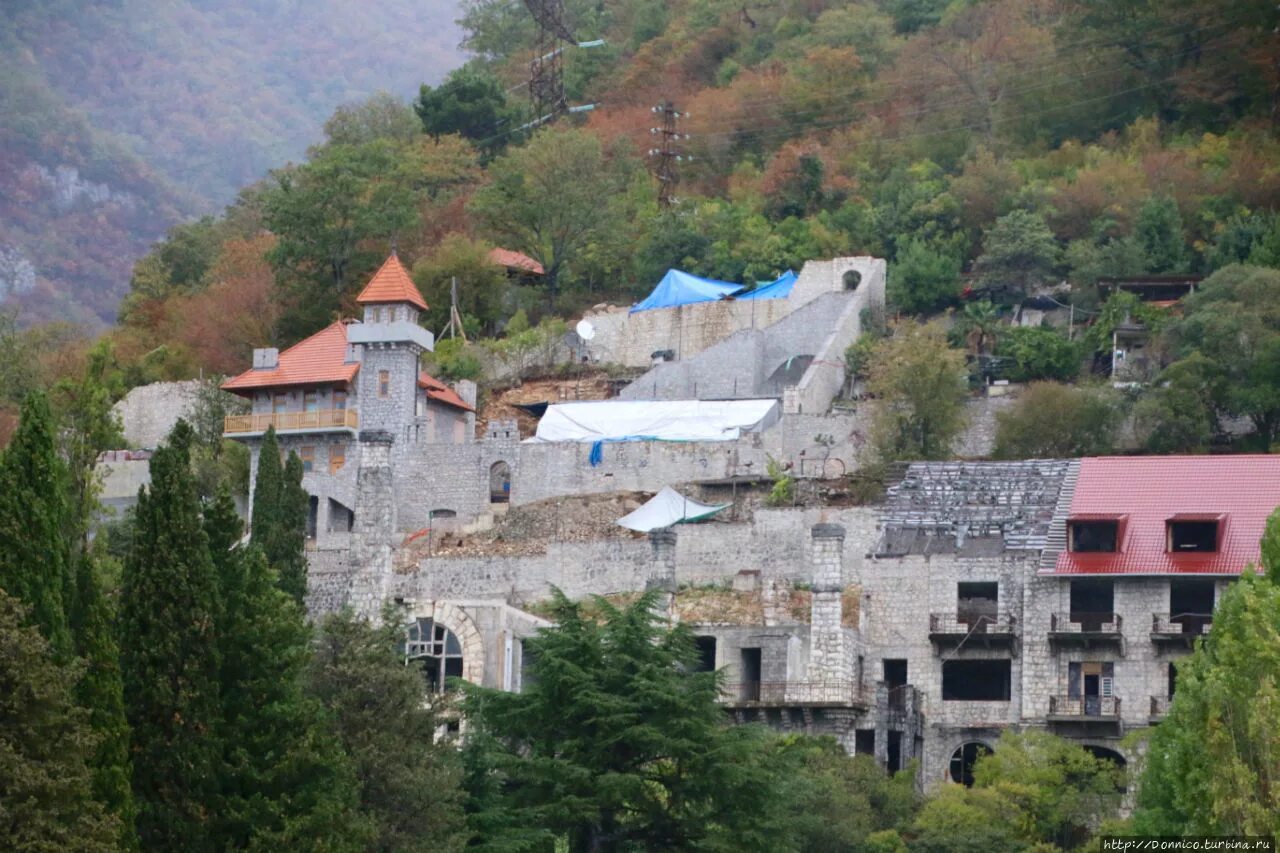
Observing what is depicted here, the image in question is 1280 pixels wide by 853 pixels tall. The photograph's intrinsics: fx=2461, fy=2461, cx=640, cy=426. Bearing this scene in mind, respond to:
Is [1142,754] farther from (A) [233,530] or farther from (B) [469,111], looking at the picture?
(B) [469,111]

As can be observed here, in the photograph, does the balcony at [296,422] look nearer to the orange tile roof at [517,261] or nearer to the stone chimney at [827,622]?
the orange tile roof at [517,261]

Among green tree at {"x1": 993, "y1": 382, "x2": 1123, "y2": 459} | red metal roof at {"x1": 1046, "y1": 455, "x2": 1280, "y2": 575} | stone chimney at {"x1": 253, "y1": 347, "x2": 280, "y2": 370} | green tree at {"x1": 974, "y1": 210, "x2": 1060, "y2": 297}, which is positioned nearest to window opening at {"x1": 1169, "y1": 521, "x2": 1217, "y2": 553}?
red metal roof at {"x1": 1046, "y1": 455, "x2": 1280, "y2": 575}

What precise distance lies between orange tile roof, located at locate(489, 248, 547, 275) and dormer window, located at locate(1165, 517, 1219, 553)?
34190mm

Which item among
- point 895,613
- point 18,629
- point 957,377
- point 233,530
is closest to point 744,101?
point 957,377

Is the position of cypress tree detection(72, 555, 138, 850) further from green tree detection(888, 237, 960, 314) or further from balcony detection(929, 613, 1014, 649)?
green tree detection(888, 237, 960, 314)

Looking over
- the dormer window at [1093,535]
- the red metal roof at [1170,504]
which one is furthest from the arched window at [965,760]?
the dormer window at [1093,535]

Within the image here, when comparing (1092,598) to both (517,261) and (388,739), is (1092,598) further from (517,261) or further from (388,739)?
(517,261)

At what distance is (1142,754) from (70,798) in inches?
1153

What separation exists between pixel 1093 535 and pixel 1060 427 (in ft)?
29.8

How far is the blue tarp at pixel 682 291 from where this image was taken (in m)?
82.3

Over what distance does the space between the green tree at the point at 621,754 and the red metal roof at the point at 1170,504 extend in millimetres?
14017

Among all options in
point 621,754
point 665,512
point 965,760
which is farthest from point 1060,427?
point 621,754

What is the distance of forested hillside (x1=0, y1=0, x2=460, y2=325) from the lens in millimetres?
130500

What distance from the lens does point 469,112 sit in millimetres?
103188
